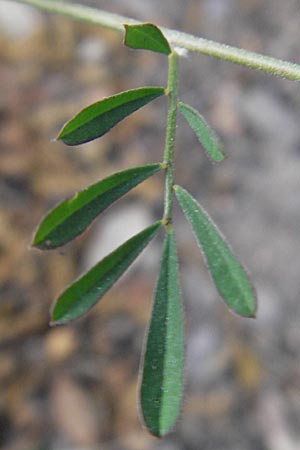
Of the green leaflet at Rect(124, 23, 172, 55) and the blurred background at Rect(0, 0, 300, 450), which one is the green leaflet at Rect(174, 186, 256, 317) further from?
the blurred background at Rect(0, 0, 300, 450)

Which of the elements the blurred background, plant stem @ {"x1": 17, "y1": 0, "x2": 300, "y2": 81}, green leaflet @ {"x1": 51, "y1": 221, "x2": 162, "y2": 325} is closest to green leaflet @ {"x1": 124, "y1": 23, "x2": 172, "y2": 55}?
plant stem @ {"x1": 17, "y1": 0, "x2": 300, "y2": 81}

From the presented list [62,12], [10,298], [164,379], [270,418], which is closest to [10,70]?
[10,298]

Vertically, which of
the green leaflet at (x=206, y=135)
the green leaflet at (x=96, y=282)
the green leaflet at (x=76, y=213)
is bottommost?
the green leaflet at (x=96, y=282)

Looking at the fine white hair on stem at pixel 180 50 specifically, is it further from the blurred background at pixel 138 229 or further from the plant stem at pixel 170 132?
the blurred background at pixel 138 229

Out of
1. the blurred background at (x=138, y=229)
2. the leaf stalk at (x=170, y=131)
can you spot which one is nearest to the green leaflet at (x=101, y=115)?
the leaf stalk at (x=170, y=131)

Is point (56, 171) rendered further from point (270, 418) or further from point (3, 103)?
point (270, 418)

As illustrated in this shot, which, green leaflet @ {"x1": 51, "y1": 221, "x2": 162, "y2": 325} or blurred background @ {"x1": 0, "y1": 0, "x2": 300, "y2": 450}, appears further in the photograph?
blurred background @ {"x1": 0, "y1": 0, "x2": 300, "y2": 450}

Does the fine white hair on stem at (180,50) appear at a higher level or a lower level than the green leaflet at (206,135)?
higher
